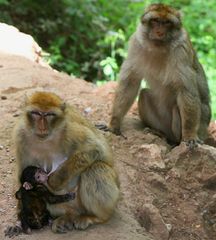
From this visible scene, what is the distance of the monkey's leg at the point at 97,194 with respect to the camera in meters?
5.21

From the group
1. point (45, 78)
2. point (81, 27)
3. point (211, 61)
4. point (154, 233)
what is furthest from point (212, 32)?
point (154, 233)

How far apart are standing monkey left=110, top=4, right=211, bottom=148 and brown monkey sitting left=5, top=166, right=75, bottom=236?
2.30 meters

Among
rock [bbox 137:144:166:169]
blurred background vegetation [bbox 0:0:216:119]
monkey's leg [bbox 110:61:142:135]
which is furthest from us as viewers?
blurred background vegetation [bbox 0:0:216:119]

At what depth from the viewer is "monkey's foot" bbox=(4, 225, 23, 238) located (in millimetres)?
5297

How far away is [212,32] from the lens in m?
13.5

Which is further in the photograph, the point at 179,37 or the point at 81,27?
the point at 81,27

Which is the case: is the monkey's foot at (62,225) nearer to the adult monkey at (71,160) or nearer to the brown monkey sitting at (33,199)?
the adult monkey at (71,160)

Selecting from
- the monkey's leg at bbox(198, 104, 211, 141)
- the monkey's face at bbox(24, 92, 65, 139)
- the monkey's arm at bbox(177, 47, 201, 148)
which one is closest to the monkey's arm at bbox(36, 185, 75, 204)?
the monkey's face at bbox(24, 92, 65, 139)

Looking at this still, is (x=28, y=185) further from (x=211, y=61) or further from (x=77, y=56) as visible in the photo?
(x=77, y=56)

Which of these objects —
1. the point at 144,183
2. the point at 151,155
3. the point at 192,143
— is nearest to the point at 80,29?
the point at 192,143

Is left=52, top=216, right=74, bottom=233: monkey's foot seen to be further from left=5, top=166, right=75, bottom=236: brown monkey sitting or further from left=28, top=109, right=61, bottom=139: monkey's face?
left=28, top=109, right=61, bottom=139: monkey's face

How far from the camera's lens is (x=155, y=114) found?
25.9 feet

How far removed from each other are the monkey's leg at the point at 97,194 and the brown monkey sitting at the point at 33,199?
0.18 m

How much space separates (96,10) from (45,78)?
5.50m
